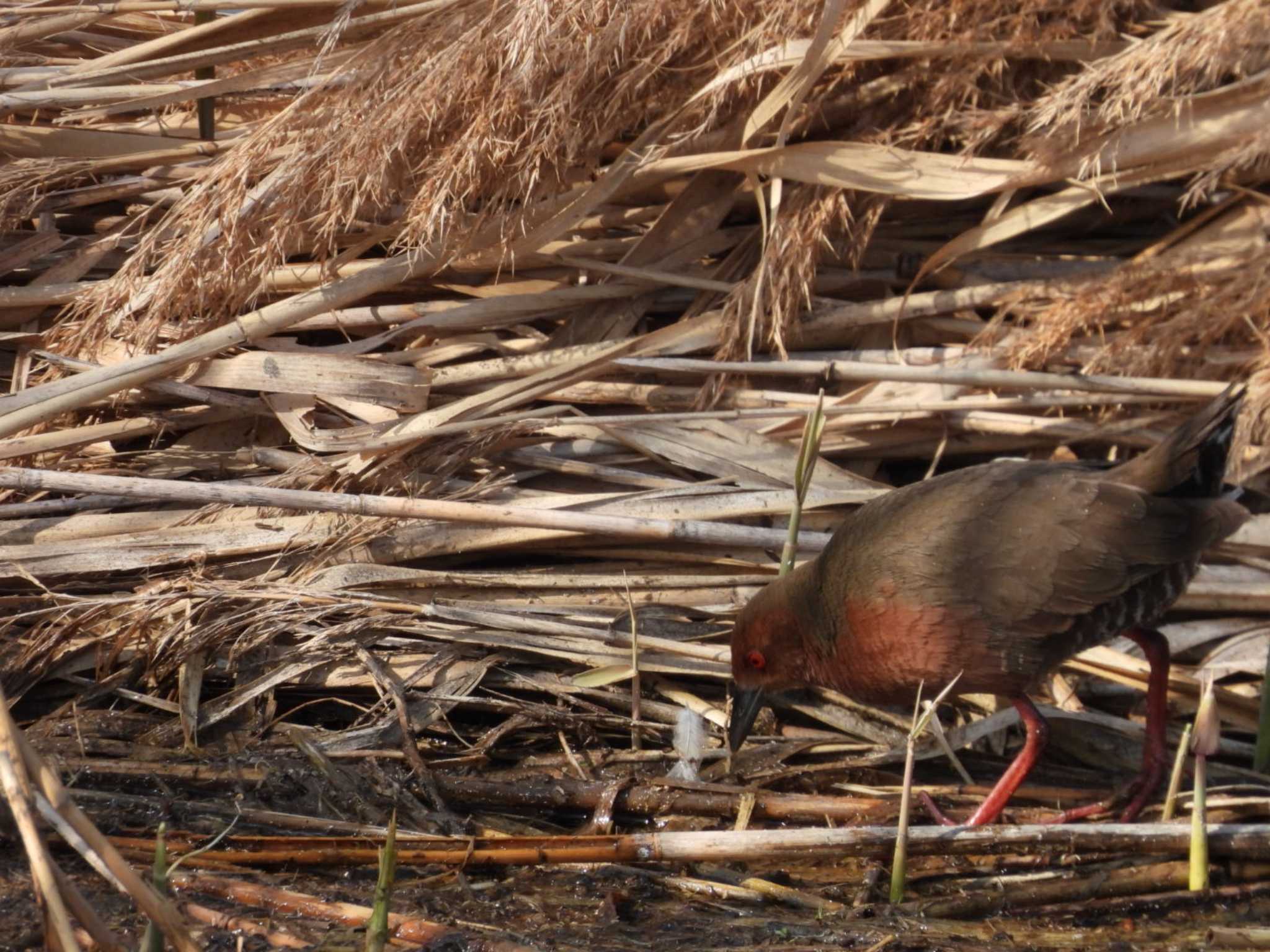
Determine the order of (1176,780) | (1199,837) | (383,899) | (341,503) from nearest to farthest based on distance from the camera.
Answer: (383,899) → (1199,837) → (1176,780) → (341,503)

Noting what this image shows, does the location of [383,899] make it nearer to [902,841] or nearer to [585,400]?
[902,841]

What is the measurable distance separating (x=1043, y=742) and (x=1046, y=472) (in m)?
0.67

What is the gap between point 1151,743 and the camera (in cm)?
352

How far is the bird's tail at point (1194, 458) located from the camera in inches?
136

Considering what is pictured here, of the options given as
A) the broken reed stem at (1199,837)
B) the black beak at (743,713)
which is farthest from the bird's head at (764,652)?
the broken reed stem at (1199,837)

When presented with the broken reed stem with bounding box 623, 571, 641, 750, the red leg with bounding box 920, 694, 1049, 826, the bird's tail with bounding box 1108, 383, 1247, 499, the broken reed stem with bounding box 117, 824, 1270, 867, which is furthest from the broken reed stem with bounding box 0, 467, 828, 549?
the bird's tail with bounding box 1108, 383, 1247, 499

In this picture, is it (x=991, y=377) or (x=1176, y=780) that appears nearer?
(x=1176, y=780)

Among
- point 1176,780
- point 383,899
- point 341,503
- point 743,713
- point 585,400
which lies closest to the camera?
point 383,899

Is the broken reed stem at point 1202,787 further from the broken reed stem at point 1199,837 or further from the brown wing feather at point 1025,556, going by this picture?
the brown wing feather at point 1025,556

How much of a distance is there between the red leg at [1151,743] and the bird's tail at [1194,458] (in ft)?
1.26

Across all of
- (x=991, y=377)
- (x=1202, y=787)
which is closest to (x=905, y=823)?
(x=1202, y=787)

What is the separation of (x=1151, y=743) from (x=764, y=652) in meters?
0.99

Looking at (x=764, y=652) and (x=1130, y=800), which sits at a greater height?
(x=764, y=652)

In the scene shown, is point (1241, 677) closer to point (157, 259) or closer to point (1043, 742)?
point (1043, 742)
